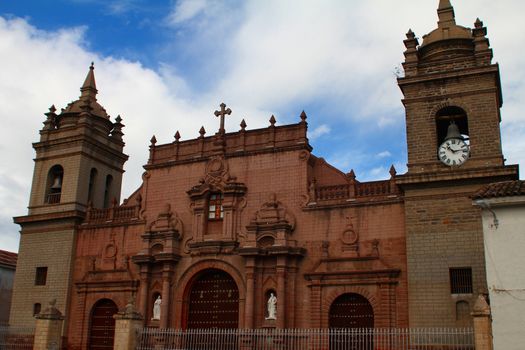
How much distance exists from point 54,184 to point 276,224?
459 inches

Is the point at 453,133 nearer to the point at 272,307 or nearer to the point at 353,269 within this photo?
the point at 353,269

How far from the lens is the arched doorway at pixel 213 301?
23641 millimetres

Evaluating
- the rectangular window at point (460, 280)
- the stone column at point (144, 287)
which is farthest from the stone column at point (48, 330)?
the rectangular window at point (460, 280)

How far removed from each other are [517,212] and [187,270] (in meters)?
12.4

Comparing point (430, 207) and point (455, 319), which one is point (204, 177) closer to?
point (430, 207)

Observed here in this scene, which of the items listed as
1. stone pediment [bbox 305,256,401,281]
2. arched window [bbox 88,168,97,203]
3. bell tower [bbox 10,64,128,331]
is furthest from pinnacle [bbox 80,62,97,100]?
stone pediment [bbox 305,256,401,281]

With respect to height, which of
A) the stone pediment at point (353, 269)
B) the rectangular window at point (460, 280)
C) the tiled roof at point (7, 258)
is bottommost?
the rectangular window at point (460, 280)

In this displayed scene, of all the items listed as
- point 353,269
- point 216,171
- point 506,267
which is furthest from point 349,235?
point 506,267

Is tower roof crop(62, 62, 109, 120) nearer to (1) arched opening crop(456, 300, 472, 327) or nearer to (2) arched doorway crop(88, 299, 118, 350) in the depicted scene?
(2) arched doorway crop(88, 299, 118, 350)

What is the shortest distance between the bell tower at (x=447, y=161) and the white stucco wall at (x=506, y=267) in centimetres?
252

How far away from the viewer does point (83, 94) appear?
30.5 m

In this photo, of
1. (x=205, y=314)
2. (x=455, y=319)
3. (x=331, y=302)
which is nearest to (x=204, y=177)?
(x=205, y=314)

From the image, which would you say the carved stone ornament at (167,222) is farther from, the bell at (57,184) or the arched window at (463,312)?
the arched window at (463,312)

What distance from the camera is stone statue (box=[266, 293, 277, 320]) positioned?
22406mm
